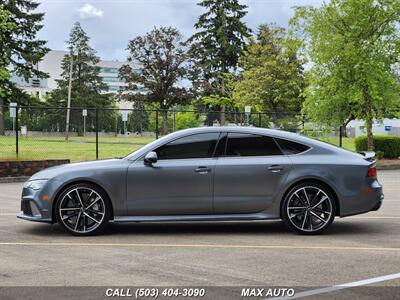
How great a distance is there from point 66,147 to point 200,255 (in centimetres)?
2233

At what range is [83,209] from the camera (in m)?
8.34

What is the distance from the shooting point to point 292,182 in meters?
8.34

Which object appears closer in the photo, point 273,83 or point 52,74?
point 273,83

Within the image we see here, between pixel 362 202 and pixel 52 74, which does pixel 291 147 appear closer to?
pixel 362 202

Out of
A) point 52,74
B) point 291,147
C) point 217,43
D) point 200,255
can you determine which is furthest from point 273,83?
point 52,74

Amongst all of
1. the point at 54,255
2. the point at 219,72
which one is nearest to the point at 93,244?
the point at 54,255

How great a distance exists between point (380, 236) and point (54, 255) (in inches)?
174

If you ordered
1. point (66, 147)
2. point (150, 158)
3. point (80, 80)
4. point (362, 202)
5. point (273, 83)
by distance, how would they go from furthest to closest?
1. point (80, 80)
2. point (273, 83)
3. point (66, 147)
4. point (362, 202)
5. point (150, 158)

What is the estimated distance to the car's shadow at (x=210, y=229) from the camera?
28.3 ft

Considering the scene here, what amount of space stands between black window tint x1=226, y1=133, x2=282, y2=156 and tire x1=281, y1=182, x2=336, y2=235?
2.23ft

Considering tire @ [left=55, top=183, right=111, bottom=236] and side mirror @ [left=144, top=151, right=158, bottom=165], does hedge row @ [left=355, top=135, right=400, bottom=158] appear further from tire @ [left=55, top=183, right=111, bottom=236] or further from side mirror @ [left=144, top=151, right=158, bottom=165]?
tire @ [left=55, top=183, right=111, bottom=236]

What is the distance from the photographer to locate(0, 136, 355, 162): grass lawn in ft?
77.8

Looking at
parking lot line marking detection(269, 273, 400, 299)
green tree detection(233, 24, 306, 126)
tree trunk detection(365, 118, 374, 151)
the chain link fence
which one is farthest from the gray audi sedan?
green tree detection(233, 24, 306, 126)

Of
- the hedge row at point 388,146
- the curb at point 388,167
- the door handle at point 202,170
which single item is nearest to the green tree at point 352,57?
the hedge row at point 388,146
